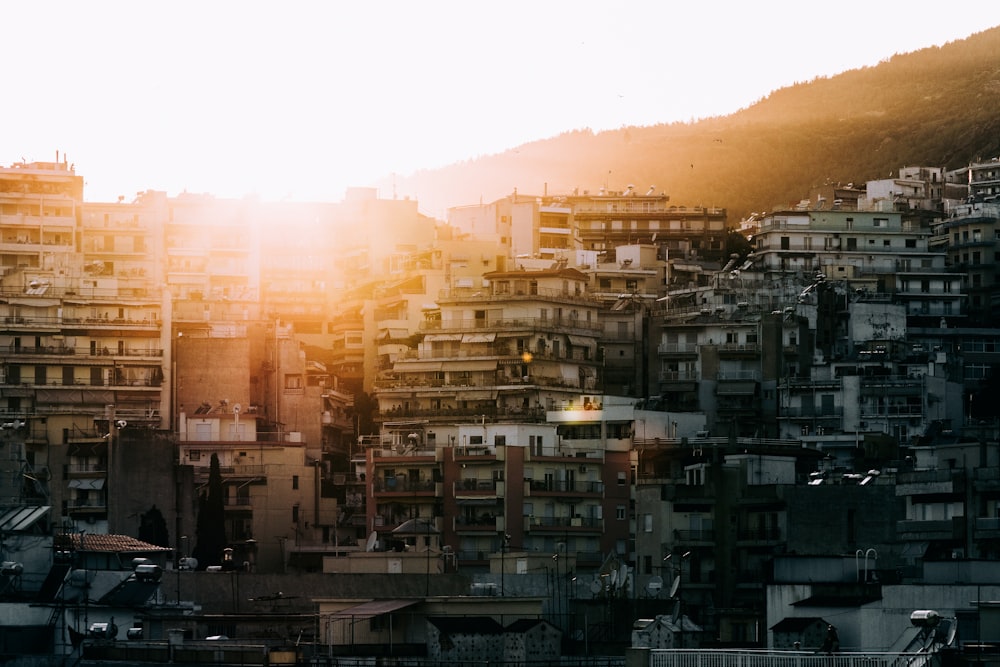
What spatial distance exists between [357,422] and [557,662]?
5569cm

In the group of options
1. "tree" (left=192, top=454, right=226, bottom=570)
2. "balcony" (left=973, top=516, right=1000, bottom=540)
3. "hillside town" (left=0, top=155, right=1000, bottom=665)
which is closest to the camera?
"hillside town" (left=0, top=155, right=1000, bottom=665)

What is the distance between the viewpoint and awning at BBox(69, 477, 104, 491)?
10388 centimetres

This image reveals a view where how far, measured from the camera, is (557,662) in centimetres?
6538

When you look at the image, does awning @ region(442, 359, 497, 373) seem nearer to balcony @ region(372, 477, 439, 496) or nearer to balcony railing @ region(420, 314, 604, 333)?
balcony railing @ region(420, 314, 604, 333)

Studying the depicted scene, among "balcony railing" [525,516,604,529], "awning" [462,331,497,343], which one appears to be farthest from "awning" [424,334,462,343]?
"balcony railing" [525,516,604,529]

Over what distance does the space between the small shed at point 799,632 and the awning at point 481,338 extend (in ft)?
168

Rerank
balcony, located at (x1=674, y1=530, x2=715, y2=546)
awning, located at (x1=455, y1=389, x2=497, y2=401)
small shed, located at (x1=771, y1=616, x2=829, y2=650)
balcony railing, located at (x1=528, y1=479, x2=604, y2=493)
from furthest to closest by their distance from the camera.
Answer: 1. awning, located at (x1=455, y1=389, x2=497, y2=401)
2. balcony railing, located at (x1=528, y1=479, x2=604, y2=493)
3. balcony, located at (x1=674, y1=530, x2=715, y2=546)
4. small shed, located at (x1=771, y1=616, x2=829, y2=650)

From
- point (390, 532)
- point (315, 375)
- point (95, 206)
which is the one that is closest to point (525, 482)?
point (390, 532)

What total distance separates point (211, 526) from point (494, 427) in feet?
45.8

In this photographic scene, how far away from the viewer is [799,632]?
61.1 m

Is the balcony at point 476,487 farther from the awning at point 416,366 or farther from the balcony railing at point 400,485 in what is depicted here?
the awning at point 416,366

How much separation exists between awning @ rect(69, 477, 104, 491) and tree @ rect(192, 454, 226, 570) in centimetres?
457

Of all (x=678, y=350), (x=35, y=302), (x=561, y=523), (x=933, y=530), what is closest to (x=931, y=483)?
(x=933, y=530)

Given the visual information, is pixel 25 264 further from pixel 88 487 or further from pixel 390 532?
pixel 390 532
